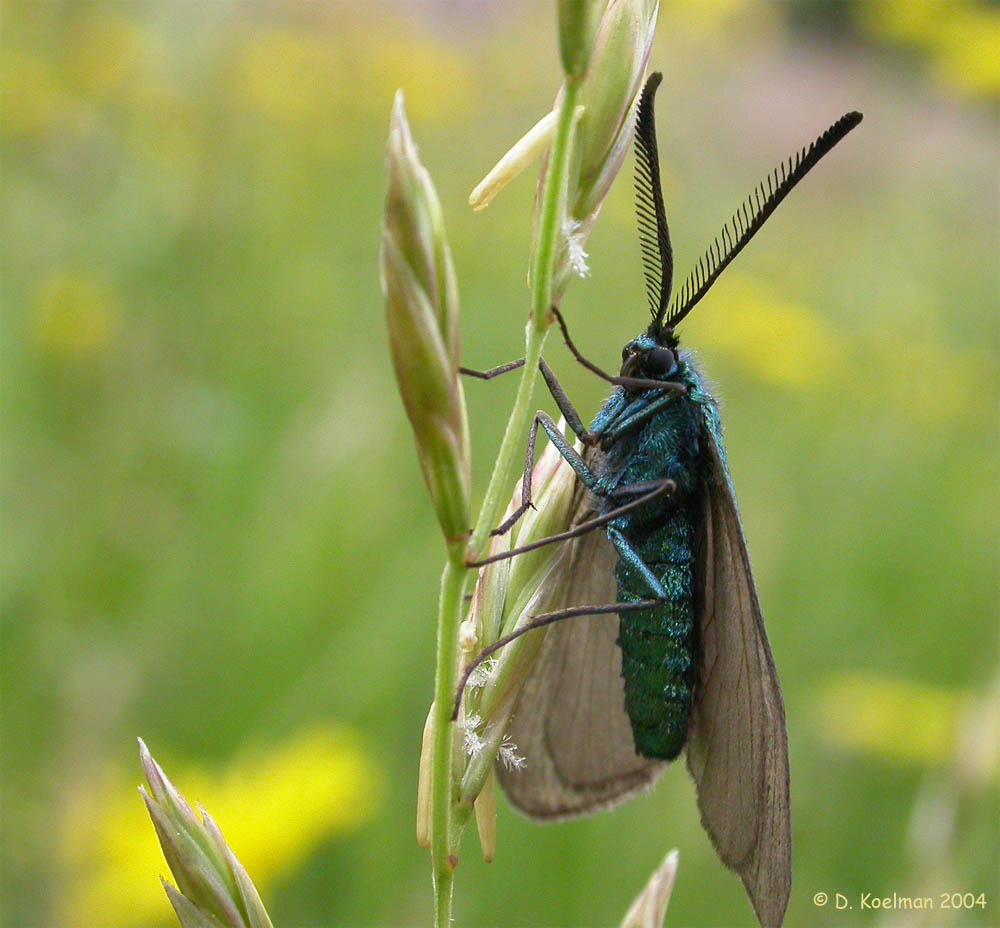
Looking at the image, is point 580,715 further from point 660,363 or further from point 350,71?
point 350,71

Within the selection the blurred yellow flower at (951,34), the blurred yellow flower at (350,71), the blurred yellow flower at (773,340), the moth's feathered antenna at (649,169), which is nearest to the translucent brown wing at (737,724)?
the moth's feathered antenna at (649,169)

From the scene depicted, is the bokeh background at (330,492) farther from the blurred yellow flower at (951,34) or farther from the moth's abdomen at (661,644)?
the moth's abdomen at (661,644)

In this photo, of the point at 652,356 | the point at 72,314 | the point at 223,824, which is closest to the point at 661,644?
the point at 652,356

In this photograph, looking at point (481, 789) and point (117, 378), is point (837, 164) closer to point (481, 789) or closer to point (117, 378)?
point (117, 378)

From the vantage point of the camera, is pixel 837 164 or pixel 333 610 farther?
pixel 837 164

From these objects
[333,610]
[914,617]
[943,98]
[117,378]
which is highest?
[943,98]

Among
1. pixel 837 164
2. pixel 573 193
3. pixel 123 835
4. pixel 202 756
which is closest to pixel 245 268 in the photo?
pixel 202 756

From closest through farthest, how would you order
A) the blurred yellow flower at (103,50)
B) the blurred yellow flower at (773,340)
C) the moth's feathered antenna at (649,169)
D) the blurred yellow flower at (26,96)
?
1. the moth's feathered antenna at (649,169)
2. the blurred yellow flower at (26,96)
3. the blurred yellow flower at (103,50)
4. the blurred yellow flower at (773,340)

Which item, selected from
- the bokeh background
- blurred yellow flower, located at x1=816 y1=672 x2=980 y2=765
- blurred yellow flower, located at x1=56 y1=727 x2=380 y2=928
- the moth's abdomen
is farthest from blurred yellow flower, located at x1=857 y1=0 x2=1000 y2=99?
blurred yellow flower, located at x1=56 y1=727 x2=380 y2=928
